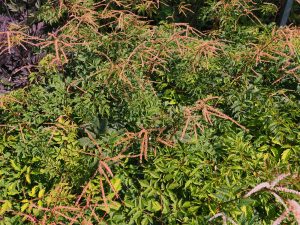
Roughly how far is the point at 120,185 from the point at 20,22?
2.31 metres

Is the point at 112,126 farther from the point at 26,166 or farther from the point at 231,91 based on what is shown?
the point at 231,91

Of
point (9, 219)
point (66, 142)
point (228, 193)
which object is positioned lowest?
point (9, 219)

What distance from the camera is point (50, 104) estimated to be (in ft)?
7.77

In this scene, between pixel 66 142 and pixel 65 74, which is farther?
pixel 65 74

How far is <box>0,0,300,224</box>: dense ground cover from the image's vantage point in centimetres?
181

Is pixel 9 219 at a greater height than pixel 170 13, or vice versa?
pixel 170 13

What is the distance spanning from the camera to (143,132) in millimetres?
1914

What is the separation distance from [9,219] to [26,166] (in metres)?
0.34

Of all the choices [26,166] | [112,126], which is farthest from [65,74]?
[26,166]

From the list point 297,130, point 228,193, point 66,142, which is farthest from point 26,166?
point 297,130

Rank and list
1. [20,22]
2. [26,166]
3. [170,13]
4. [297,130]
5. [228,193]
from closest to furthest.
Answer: [228,193], [26,166], [297,130], [20,22], [170,13]

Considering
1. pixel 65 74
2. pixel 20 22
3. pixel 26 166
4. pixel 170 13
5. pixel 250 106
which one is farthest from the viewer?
pixel 170 13

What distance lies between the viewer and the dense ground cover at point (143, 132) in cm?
181

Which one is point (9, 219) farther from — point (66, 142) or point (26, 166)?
point (66, 142)
